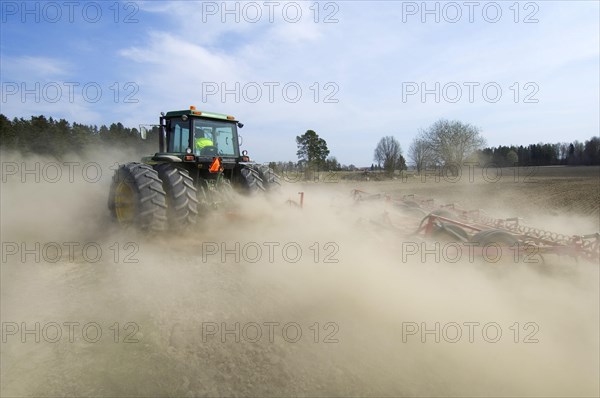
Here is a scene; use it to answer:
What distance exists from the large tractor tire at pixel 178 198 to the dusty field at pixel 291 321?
1.15ft

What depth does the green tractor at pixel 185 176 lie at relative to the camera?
5.47 m

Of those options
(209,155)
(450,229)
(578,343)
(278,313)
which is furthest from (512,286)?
(209,155)

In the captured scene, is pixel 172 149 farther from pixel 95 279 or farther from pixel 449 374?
pixel 449 374

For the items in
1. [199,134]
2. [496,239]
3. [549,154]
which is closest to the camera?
[496,239]

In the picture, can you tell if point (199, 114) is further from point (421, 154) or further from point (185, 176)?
point (421, 154)

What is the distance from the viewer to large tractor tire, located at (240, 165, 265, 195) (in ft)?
22.6

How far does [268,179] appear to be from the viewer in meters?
7.38

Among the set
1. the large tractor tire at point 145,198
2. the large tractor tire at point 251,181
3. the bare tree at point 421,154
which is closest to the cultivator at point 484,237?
the large tractor tire at point 251,181

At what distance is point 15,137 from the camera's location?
72.8ft

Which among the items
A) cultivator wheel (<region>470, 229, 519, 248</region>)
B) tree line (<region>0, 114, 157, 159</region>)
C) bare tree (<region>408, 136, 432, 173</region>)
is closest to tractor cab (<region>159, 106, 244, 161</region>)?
cultivator wheel (<region>470, 229, 519, 248</region>)

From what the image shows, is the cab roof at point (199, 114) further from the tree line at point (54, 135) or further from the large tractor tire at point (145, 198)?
the tree line at point (54, 135)

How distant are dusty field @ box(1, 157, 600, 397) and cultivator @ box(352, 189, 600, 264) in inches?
7.6

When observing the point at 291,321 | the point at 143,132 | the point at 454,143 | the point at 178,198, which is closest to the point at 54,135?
the point at 143,132

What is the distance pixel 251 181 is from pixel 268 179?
510mm
